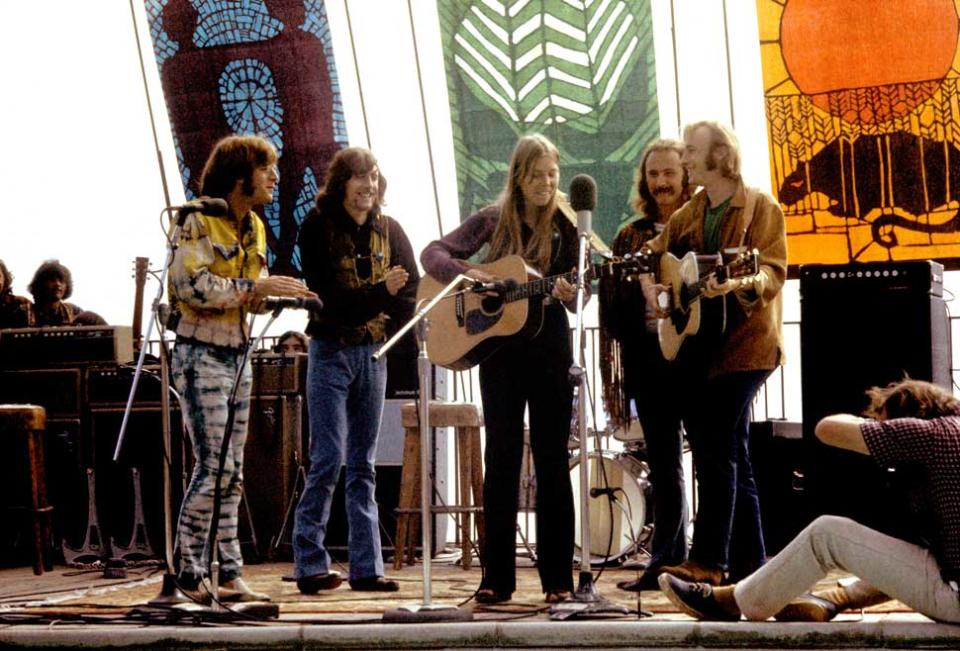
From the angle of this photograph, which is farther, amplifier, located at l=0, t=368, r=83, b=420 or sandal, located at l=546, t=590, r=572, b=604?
amplifier, located at l=0, t=368, r=83, b=420

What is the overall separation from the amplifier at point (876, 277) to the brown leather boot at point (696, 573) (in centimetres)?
157

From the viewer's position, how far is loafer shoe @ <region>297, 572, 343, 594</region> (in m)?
5.09

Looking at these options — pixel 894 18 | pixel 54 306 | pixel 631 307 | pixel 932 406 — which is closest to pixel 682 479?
pixel 631 307

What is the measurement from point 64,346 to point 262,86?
190 cm

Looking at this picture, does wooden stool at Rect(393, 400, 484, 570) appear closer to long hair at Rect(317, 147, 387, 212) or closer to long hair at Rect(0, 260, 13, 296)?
long hair at Rect(317, 147, 387, 212)

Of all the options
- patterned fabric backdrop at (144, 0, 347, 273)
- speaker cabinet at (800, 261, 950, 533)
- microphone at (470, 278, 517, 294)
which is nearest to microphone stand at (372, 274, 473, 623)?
microphone at (470, 278, 517, 294)

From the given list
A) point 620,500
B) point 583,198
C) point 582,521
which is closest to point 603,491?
point 620,500

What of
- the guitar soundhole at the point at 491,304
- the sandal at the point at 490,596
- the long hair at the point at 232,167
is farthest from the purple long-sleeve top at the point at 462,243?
the sandal at the point at 490,596

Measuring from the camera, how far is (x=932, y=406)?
3.67 m

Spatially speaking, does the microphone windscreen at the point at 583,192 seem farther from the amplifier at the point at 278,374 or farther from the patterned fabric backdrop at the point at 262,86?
the patterned fabric backdrop at the point at 262,86

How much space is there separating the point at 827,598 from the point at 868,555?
0.30 metres

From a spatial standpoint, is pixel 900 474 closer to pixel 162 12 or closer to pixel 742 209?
pixel 742 209

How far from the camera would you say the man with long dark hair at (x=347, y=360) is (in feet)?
16.5

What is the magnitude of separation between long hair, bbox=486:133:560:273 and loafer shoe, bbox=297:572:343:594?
1.36 m
